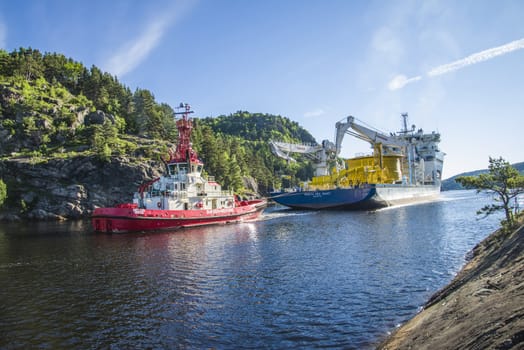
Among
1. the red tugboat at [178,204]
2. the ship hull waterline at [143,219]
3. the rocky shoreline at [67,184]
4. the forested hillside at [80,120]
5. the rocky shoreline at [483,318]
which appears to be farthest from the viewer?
the forested hillside at [80,120]

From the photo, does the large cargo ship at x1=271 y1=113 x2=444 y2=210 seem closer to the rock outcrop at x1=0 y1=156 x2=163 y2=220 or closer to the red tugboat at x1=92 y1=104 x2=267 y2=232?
the red tugboat at x1=92 y1=104 x2=267 y2=232

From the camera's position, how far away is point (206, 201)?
46.3 metres

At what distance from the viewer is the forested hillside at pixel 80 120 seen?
249ft

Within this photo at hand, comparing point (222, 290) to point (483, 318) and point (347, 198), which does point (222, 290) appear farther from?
point (347, 198)

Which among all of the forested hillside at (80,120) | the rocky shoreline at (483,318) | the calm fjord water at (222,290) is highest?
the forested hillside at (80,120)

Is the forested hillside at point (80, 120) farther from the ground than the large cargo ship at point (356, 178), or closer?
farther from the ground

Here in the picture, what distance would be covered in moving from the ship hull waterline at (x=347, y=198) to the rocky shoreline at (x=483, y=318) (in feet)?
167

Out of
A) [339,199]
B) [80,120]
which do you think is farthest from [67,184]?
[339,199]

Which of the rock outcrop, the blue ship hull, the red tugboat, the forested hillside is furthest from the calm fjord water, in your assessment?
the forested hillside

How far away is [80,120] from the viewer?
86.2m

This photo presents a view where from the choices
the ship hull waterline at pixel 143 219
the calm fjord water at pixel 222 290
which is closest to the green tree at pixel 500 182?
the calm fjord water at pixel 222 290

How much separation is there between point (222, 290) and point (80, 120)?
85540mm

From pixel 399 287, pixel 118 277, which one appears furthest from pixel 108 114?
pixel 399 287

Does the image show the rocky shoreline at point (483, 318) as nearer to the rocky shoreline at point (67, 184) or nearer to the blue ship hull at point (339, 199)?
the blue ship hull at point (339, 199)
